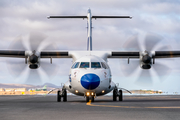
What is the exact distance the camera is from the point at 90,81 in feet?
59.4

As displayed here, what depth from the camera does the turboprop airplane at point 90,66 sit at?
18.7 metres

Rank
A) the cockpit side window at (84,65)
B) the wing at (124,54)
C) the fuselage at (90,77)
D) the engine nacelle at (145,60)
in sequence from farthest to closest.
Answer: the wing at (124,54) → the engine nacelle at (145,60) → the cockpit side window at (84,65) → the fuselage at (90,77)

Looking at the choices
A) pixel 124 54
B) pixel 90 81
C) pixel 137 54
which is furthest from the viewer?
pixel 124 54

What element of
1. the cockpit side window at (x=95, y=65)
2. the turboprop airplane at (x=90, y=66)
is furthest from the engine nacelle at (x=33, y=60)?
the cockpit side window at (x=95, y=65)

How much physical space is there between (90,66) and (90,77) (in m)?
1.69

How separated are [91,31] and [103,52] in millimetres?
4808

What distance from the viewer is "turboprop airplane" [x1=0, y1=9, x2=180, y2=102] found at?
61.3 ft

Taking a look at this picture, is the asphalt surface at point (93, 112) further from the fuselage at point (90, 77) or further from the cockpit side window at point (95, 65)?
the cockpit side window at point (95, 65)

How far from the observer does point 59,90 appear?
23.0 metres

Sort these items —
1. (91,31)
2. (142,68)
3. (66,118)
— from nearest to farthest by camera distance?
(66,118), (142,68), (91,31)

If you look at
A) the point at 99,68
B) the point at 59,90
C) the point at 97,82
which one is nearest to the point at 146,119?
the point at 97,82

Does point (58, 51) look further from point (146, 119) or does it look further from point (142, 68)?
point (146, 119)

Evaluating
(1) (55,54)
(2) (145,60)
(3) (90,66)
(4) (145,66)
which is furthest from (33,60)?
(4) (145,66)

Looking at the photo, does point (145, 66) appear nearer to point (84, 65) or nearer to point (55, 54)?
point (84, 65)
